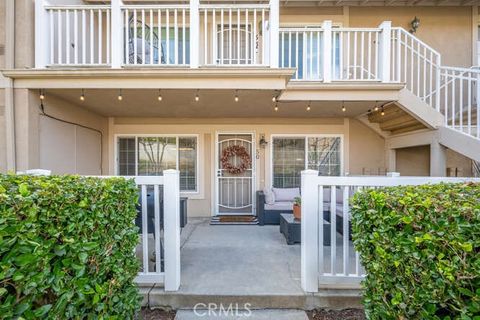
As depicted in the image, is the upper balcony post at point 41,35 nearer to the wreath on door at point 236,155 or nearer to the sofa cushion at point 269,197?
the wreath on door at point 236,155

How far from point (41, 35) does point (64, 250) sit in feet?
13.5

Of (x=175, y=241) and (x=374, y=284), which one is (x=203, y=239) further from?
(x=374, y=284)

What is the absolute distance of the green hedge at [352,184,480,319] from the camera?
1289 mm

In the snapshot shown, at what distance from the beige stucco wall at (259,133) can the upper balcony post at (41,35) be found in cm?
267

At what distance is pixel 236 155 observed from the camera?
675 cm

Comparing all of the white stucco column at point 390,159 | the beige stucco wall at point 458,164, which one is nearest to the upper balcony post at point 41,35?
the white stucco column at point 390,159

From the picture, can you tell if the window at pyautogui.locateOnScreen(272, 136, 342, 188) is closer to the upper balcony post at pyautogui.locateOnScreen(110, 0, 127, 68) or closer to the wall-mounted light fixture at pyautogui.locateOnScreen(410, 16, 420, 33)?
the wall-mounted light fixture at pyautogui.locateOnScreen(410, 16, 420, 33)

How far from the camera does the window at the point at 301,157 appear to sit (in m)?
6.68

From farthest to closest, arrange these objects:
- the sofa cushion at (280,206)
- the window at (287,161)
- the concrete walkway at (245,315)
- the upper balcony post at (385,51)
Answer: the window at (287,161) < the sofa cushion at (280,206) < the upper balcony post at (385,51) < the concrete walkway at (245,315)

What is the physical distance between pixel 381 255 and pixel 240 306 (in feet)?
5.34

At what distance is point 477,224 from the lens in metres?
1.29

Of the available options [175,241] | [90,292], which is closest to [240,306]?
[175,241]

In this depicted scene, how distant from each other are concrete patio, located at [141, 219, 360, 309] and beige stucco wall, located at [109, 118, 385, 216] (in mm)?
2292

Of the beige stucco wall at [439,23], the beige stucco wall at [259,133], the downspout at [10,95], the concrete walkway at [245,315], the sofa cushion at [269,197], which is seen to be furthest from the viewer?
the beige stucco wall at [259,133]
